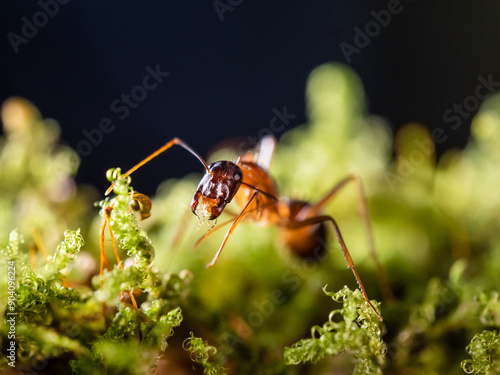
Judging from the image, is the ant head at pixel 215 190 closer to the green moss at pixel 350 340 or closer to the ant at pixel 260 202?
the ant at pixel 260 202

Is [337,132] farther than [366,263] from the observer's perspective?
Yes

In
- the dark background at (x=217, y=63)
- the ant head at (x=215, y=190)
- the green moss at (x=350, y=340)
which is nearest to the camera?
the green moss at (x=350, y=340)

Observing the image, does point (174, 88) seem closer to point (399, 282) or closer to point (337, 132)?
point (337, 132)

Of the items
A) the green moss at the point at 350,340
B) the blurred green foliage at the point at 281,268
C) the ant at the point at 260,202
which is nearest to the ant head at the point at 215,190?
the ant at the point at 260,202

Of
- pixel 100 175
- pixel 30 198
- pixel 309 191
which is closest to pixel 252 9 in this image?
pixel 100 175

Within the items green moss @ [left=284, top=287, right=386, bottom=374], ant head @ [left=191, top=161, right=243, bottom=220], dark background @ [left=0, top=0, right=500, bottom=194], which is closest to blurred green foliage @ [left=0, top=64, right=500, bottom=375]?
green moss @ [left=284, top=287, right=386, bottom=374]
